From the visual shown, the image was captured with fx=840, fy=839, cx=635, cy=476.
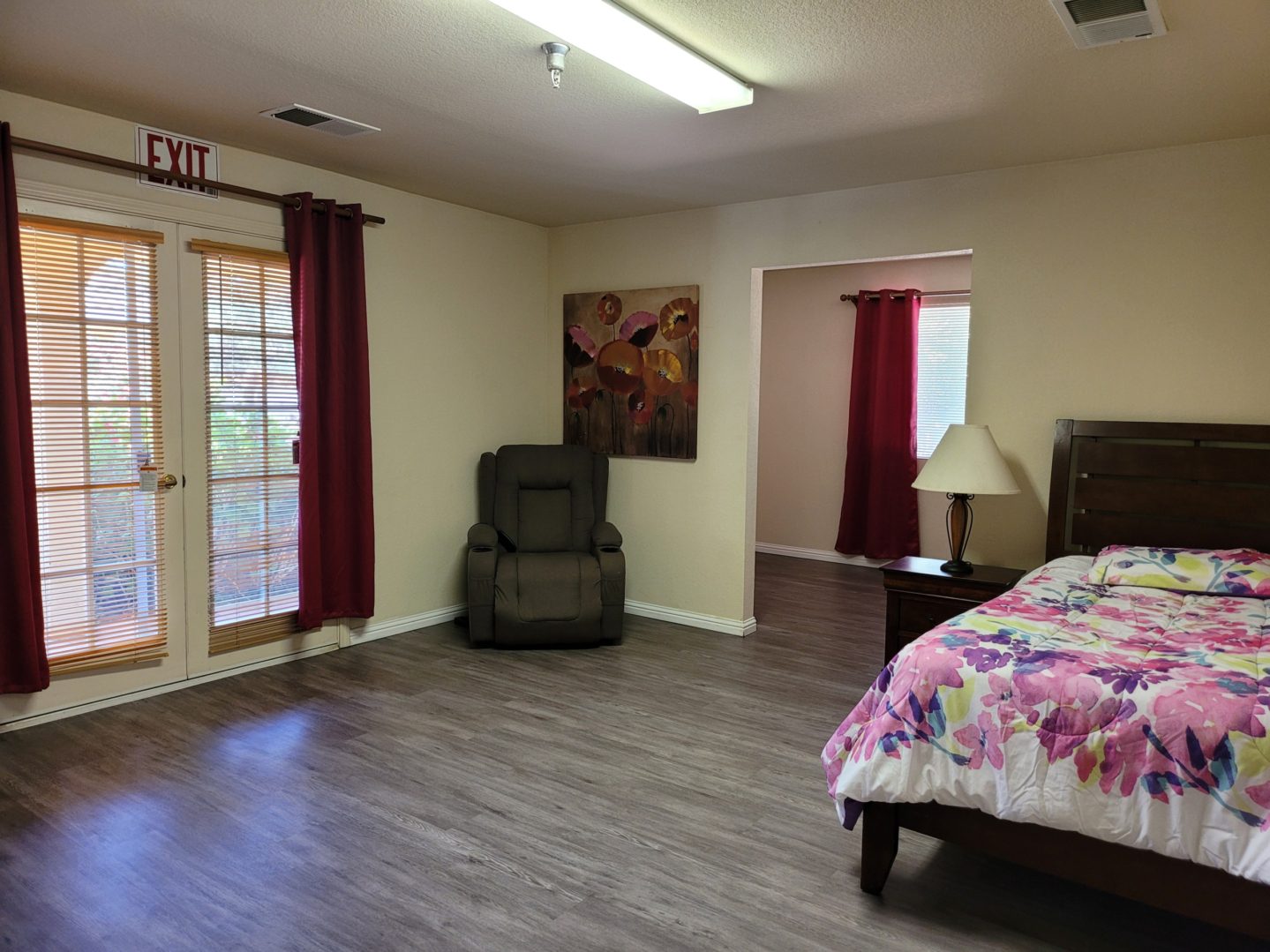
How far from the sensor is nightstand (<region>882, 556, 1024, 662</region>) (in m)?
3.66

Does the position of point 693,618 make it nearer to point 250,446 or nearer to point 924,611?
point 924,611

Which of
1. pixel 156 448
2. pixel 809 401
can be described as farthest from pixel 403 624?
pixel 809 401

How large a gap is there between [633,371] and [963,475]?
2.24 meters

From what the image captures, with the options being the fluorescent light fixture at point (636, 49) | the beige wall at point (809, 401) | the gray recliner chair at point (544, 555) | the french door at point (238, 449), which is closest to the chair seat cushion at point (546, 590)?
the gray recliner chair at point (544, 555)

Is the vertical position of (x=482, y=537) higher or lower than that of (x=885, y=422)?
lower

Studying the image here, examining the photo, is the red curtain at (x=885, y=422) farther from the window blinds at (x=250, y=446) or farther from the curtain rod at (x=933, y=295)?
the window blinds at (x=250, y=446)

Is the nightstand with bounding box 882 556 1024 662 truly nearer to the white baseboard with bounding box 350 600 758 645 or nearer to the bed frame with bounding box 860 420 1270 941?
the bed frame with bounding box 860 420 1270 941

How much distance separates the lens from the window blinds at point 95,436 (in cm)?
334

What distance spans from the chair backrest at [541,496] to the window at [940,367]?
2.99m

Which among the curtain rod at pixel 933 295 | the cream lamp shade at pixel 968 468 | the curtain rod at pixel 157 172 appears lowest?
the cream lamp shade at pixel 968 468

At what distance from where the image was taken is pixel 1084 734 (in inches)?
80.5

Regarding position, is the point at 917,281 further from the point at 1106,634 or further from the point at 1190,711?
the point at 1190,711

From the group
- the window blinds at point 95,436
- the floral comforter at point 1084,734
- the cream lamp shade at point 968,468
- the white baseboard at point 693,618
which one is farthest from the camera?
the white baseboard at point 693,618

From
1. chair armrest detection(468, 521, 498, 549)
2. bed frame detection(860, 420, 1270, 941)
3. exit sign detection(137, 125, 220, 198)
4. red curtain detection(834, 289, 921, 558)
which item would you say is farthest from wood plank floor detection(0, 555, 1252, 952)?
red curtain detection(834, 289, 921, 558)
